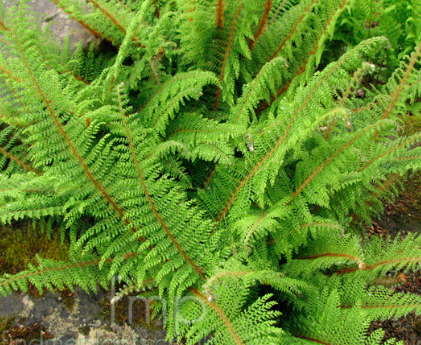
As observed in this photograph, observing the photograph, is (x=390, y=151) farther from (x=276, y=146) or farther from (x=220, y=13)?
(x=220, y=13)

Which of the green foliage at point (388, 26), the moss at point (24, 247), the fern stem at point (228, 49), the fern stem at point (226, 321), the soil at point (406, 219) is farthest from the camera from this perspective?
the green foliage at point (388, 26)

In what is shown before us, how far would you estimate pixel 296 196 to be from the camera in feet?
6.97

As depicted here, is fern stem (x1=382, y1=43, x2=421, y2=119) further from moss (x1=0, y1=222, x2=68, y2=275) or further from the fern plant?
moss (x1=0, y1=222, x2=68, y2=275)

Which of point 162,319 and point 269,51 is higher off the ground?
point 269,51

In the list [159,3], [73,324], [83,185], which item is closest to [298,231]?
[83,185]

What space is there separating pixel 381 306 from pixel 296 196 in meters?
0.81

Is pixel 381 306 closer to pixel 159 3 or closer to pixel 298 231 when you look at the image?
pixel 298 231

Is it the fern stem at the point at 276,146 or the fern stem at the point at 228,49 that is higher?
the fern stem at the point at 228,49

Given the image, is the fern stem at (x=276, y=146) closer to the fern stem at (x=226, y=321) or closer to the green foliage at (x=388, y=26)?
the fern stem at (x=226, y=321)

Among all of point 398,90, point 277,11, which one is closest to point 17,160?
point 277,11

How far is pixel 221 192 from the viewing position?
7.62ft

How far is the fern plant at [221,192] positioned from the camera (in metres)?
1.87

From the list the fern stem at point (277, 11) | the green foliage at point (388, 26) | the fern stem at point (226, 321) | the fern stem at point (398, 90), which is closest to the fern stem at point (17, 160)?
the fern stem at point (226, 321)

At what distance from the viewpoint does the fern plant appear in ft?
6.12
